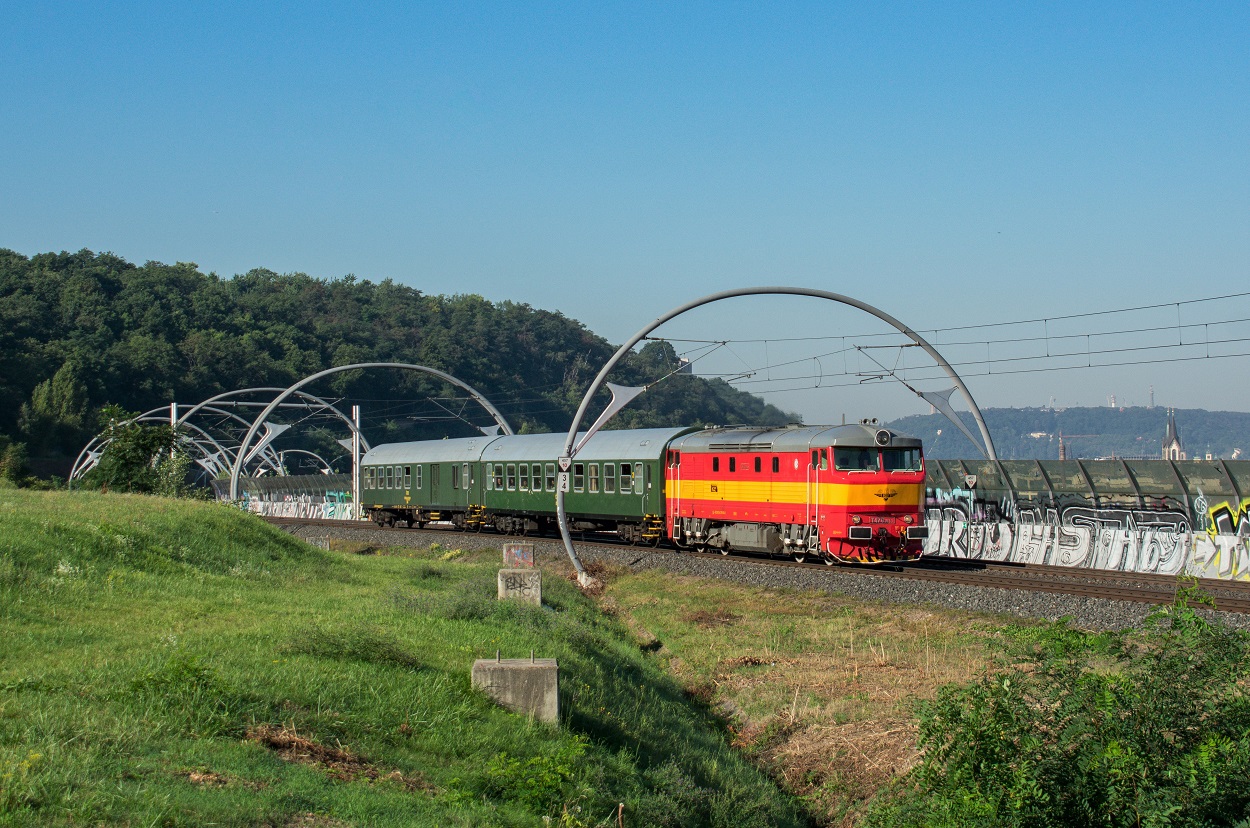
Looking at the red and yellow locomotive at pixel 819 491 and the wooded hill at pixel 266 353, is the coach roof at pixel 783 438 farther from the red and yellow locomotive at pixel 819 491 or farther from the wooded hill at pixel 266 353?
the wooded hill at pixel 266 353

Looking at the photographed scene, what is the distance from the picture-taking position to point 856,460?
2756cm

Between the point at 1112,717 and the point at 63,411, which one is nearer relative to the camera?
the point at 1112,717

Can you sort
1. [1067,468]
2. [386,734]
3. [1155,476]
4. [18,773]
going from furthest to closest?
[1067,468]
[1155,476]
[386,734]
[18,773]

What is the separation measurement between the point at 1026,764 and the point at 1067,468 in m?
23.3

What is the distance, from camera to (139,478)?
146 ft

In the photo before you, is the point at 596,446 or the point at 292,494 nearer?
the point at 596,446

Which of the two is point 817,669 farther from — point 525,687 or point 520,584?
point 525,687

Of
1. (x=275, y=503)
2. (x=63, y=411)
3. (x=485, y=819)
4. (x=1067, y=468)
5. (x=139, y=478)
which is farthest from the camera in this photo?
(x=63, y=411)

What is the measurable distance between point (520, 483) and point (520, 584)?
21.0m

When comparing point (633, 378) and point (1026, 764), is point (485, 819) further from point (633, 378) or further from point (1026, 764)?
point (633, 378)

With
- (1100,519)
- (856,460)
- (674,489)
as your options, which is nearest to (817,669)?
(856,460)

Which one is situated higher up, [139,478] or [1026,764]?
[139,478]

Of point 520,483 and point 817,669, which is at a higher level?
point 520,483

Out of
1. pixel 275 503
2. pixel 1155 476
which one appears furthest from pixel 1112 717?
pixel 275 503
